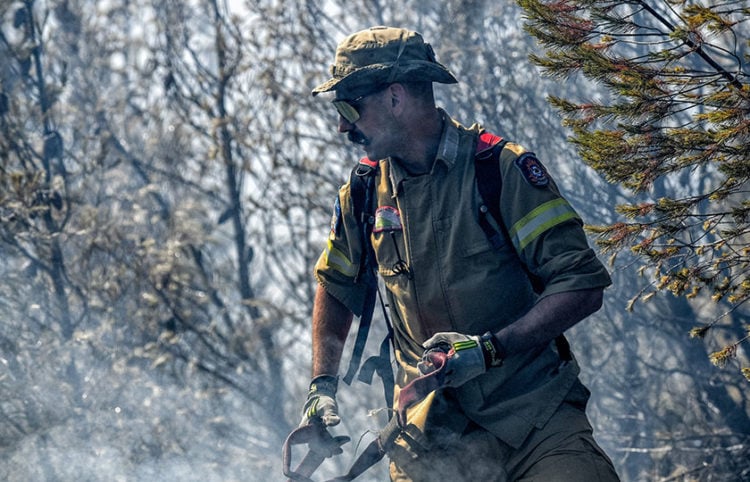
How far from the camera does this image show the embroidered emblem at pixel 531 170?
290cm

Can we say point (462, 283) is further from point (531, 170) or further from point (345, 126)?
point (345, 126)

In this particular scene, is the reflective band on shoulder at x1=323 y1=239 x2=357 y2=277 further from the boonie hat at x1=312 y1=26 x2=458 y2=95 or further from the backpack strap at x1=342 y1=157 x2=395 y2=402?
the boonie hat at x1=312 y1=26 x2=458 y2=95

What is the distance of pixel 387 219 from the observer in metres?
3.25

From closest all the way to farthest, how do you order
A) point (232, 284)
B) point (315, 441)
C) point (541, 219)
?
point (541, 219) < point (315, 441) < point (232, 284)

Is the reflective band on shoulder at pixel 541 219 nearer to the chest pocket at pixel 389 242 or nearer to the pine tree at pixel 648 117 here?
the chest pocket at pixel 389 242

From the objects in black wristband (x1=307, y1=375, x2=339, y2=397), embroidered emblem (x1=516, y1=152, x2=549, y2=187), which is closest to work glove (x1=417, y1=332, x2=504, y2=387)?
embroidered emblem (x1=516, y1=152, x2=549, y2=187)

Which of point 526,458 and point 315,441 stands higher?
point 315,441

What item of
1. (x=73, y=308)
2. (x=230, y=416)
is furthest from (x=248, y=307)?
(x=73, y=308)

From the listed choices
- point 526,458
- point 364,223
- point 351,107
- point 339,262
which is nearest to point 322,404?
point 339,262

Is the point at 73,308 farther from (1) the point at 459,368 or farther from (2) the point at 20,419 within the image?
(1) the point at 459,368

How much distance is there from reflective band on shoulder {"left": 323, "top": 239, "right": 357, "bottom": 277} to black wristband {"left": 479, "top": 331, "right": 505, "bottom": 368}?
86cm

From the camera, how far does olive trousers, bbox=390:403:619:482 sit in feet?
9.01

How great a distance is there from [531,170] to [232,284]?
25.4ft

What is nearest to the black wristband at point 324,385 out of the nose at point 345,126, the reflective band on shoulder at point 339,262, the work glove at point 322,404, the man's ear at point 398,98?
the work glove at point 322,404
